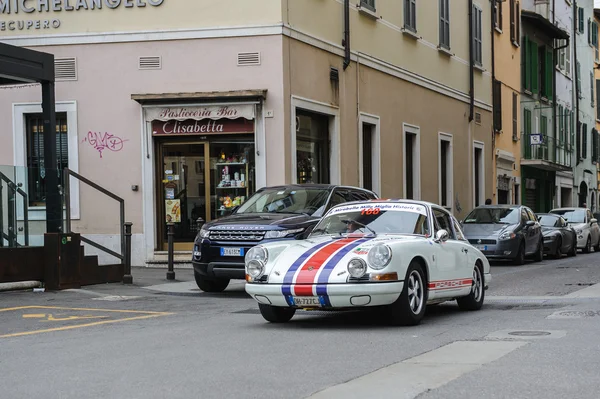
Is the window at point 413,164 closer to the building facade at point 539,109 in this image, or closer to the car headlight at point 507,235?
the car headlight at point 507,235

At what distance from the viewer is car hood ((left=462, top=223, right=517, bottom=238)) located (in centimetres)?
2491

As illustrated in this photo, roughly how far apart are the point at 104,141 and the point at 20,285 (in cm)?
677

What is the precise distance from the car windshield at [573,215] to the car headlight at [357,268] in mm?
24826

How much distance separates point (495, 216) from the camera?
25.8 m

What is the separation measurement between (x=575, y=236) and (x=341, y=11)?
11.0 meters

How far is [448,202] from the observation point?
33.7m

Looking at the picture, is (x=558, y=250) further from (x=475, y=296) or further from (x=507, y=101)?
(x=475, y=296)

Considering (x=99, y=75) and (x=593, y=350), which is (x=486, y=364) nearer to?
(x=593, y=350)

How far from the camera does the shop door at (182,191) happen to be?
22391mm

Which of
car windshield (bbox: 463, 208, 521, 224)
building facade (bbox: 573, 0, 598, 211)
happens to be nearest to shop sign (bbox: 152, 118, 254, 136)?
car windshield (bbox: 463, 208, 521, 224)

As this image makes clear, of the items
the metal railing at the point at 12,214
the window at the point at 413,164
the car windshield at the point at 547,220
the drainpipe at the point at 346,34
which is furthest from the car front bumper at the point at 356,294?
the car windshield at the point at 547,220

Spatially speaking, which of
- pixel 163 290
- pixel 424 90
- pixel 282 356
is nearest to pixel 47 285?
pixel 163 290

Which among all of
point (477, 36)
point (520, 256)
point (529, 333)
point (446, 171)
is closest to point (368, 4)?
point (520, 256)

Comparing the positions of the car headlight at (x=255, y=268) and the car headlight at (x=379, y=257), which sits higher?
the car headlight at (x=379, y=257)
